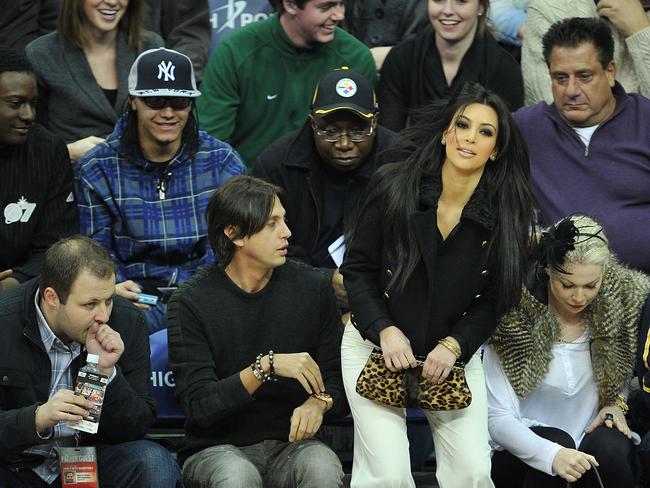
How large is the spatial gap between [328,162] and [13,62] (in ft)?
4.84

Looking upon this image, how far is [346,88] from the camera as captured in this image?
17.6 feet

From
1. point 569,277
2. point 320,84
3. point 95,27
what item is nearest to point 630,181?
point 569,277

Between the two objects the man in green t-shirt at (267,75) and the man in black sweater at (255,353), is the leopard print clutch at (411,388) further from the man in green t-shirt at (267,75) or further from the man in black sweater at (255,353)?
the man in green t-shirt at (267,75)

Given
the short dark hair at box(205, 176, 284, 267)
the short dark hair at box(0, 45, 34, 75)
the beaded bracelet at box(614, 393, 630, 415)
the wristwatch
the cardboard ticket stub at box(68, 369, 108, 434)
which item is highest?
the short dark hair at box(0, 45, 34, 75)

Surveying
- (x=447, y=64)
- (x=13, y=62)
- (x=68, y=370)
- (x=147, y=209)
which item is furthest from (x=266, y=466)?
(x=447, y=64)

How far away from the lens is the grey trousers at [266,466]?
4.31m

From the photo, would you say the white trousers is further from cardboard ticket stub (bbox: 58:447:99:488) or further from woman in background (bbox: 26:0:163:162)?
woman in background (bbox: 26:0:163:162)

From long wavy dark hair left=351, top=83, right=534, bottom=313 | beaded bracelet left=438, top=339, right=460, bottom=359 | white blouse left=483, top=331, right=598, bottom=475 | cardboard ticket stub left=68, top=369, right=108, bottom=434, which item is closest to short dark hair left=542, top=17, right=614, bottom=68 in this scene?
long wavy dark hair left=351, top=83, right=534, bottom=313

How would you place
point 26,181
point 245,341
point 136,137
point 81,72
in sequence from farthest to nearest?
point 81,72, point 136,137, point 26,181, point 245,341

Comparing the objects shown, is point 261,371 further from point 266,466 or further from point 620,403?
point 620,403

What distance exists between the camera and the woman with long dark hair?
4.31 meters

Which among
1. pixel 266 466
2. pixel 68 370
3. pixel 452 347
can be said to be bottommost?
pixel 266 466

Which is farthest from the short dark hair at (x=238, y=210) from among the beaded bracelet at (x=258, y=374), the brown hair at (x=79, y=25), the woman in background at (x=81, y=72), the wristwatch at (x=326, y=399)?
the brown hair at (x=79, y=25)

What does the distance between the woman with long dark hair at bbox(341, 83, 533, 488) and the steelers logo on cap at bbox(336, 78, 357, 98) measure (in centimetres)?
87
